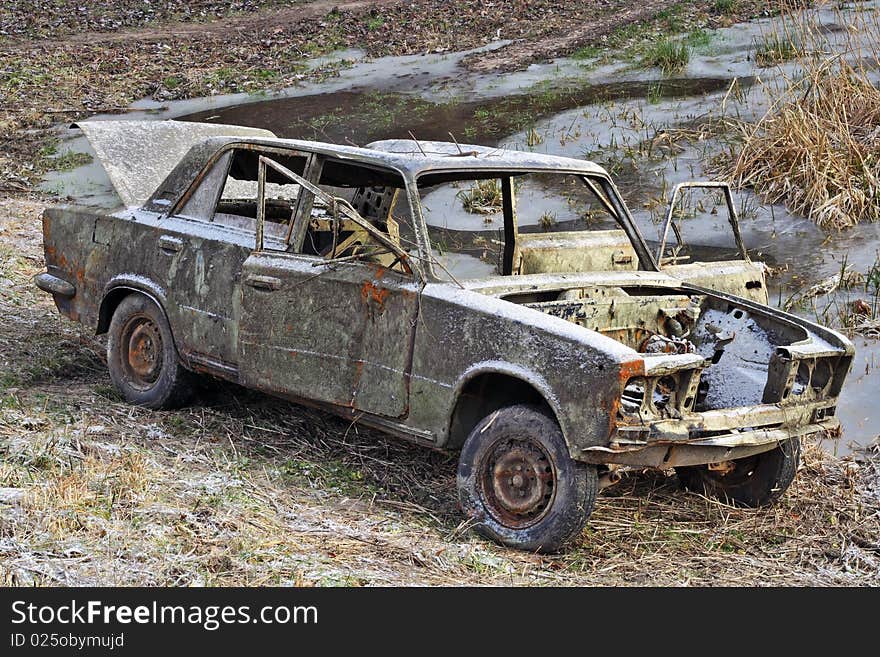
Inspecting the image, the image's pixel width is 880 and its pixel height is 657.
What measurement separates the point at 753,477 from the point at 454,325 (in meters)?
1.83

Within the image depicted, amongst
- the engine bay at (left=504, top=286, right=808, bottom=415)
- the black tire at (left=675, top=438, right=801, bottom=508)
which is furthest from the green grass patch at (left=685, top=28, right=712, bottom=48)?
the black tire at (left=675, top=438, right=801, bottom=508)

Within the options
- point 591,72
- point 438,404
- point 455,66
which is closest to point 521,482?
point 438,404

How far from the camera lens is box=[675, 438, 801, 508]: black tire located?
5.67m

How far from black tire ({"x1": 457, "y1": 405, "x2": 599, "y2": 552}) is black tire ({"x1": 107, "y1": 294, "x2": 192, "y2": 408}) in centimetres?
207

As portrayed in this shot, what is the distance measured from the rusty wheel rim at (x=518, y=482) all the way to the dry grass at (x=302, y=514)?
0.57ft

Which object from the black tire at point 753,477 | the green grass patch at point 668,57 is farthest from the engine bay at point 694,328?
the green grass patch at point 668,57

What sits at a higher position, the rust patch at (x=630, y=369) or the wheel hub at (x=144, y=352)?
the rust patch at (x=630, y=369)

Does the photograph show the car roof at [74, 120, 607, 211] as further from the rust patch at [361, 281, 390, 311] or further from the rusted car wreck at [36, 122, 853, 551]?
the rust patch at [361, 281, 390, 311]

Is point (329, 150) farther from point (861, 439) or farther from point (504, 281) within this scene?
point (861, 439)

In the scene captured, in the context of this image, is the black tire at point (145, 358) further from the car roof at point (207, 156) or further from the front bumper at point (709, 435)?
the front bumper at point (709, 435)

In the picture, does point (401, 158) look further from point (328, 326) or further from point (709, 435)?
point (709, 435)

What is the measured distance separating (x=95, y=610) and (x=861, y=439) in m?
4.71

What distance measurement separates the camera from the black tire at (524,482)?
4.88 meters

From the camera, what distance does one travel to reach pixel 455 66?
1670 cm
